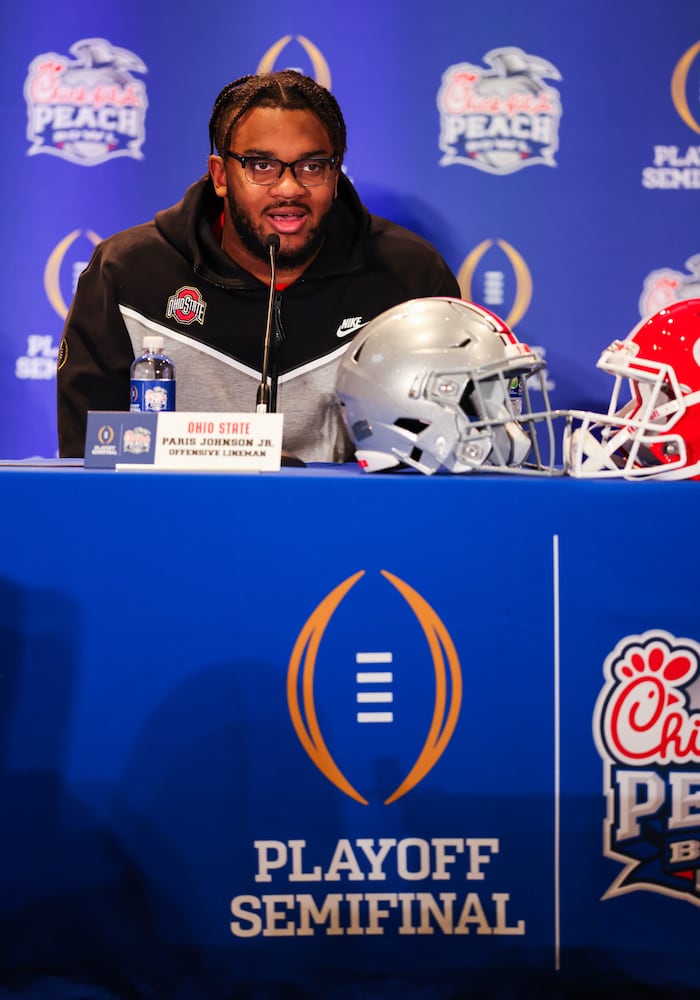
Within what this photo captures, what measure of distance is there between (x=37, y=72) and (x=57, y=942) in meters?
2.35

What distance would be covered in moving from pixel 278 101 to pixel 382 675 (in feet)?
4.96

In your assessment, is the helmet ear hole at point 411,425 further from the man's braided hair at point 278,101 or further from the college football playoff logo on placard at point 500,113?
the college football playoff logo on placard at point 500,113

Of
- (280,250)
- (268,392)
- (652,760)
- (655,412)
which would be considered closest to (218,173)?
(280,250)

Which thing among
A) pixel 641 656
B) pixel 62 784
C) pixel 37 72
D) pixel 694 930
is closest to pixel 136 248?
pixel 37 72

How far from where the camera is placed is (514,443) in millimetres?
1430

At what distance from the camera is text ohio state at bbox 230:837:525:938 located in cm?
126

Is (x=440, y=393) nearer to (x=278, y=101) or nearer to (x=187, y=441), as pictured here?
(x=187, y=441)

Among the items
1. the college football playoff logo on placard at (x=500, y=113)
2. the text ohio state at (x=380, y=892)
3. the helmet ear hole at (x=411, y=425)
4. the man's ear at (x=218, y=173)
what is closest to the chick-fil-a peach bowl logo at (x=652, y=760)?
the text ohio state at (x=380, y=892)

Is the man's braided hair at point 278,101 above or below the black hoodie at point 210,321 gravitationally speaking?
above

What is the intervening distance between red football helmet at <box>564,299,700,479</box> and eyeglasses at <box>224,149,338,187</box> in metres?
1.02

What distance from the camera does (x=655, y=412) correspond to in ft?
4.63

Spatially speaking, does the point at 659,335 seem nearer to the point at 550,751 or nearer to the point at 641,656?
the point at 641,656

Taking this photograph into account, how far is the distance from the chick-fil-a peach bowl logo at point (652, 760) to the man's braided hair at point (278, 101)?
5.00 ft

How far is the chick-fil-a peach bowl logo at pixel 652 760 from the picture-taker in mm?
1240
